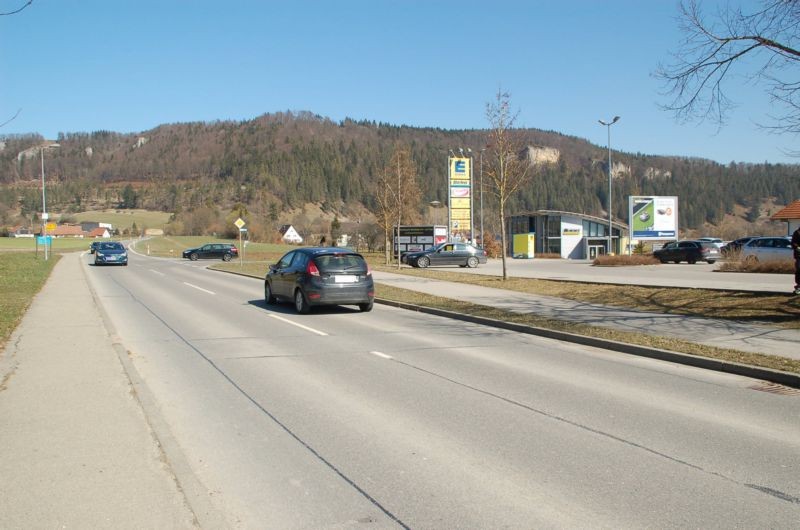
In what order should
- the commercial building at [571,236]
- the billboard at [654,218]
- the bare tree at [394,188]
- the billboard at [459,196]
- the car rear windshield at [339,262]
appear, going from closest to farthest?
the car rear windshield at [339,262]
the bare tree at [394,188]
the billboard at [459,196]
the billboard at [654,218]
the commercial building at [571,236]

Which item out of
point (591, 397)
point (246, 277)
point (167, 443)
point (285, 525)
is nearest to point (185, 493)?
point (285, 525)

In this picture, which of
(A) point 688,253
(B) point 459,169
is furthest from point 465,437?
(B) point 459,169

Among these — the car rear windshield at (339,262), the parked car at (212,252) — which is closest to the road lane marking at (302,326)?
the car rear windshield at (339,262)

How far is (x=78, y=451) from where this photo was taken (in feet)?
Answer: 17.4

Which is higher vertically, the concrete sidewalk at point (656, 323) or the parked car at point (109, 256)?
the parked car at point (109, 256)

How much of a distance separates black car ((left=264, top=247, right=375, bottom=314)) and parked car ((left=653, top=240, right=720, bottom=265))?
32.0 meters

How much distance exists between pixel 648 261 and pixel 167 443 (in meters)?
40.0

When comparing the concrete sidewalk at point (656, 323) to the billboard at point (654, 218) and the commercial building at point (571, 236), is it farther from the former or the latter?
the commercial building at point (571, 236)

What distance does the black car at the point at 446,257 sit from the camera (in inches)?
1619

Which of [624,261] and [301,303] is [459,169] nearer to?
[624,261]

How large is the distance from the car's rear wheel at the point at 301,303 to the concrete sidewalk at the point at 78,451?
621 cm

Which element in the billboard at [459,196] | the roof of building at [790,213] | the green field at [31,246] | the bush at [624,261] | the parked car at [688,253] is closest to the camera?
the bush at [624,261]

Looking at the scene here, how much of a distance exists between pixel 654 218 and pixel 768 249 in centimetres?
2613

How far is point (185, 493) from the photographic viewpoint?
449 cm
